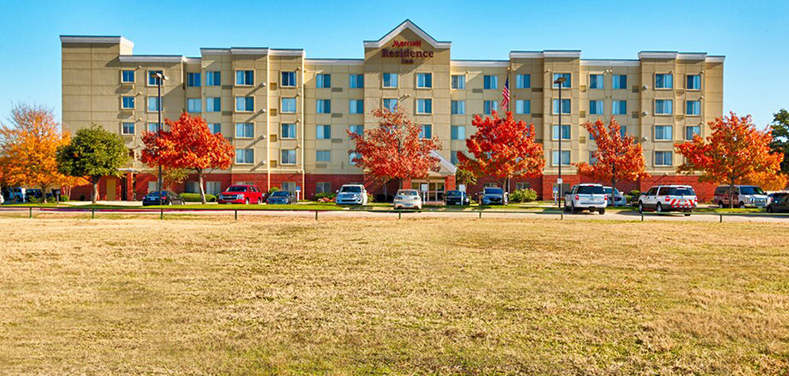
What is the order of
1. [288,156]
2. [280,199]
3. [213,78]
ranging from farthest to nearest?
[288,156]
[213,78]
[280,199]

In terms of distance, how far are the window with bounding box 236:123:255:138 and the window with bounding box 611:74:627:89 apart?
38293mm

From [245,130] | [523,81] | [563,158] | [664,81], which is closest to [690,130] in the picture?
[664,81]

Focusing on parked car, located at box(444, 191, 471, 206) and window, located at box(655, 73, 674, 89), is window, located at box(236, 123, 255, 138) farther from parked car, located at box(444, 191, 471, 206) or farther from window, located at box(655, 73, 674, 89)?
window, located at box(655, 73, 674, 89)

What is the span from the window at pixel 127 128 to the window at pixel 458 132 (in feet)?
110

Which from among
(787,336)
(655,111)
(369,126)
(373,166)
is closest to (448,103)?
(369,126)

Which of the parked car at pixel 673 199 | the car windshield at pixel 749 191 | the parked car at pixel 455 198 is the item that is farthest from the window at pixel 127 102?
the car windshield at pixel 749 191

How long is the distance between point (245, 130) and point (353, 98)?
11709mm

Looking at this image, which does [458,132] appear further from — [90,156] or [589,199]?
[90,156]

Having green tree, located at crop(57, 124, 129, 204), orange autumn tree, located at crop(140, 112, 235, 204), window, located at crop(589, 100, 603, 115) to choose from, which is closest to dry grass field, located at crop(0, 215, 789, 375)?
orange autumn tree, located at crop(140, 112, 235, 204)

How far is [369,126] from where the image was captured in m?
54.8

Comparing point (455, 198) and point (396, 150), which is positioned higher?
point (396, 150)

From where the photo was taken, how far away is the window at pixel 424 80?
54.9m

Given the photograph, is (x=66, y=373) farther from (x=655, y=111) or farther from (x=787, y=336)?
(x=655, y=111)

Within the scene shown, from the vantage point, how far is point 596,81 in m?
56.7
